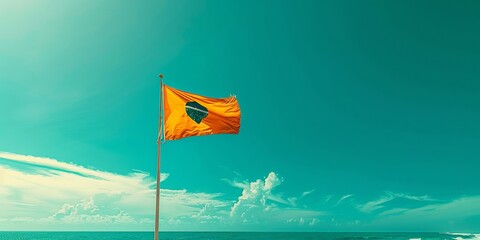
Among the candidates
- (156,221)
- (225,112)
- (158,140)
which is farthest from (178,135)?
(156,221)

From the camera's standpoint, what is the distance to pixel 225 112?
14.1 m

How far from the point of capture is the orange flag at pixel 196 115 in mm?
13648

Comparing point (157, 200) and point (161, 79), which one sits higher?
point (161, 79)

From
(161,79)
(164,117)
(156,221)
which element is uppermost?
(161,79)

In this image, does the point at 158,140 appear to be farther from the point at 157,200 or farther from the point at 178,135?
the point at 157,200

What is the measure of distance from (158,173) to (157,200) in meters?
0.90

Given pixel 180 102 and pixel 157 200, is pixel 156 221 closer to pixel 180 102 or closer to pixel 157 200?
pixel 157 200

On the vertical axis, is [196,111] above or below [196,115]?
above

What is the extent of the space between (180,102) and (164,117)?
0.78 m

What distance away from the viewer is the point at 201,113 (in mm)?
13844

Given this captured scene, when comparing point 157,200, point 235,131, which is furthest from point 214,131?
point 157,200

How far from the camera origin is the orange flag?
13648 millimetres

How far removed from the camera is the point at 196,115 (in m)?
13.8

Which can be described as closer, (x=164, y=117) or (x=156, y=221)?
(x=156, y=221)
